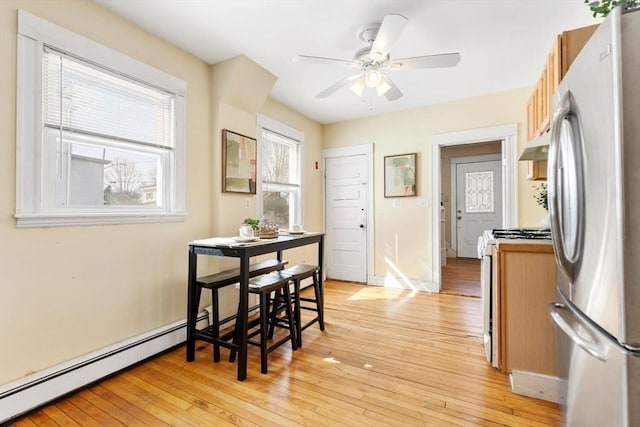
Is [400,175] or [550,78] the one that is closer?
[550,78]

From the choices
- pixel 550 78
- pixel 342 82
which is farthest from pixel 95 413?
pixel 550 78

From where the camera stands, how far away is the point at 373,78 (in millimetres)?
2342

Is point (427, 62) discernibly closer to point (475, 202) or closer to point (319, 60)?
point (319, 60)

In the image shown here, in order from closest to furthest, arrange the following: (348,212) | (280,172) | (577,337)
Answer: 1. (577,337)
2. (280,172)
3. (348,212)

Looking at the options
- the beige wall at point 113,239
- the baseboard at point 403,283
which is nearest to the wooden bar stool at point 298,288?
the beige wall at point 113,239

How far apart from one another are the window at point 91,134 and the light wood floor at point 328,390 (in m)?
1.11

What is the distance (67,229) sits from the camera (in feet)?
6.13

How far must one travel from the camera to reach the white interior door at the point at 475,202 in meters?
6.26

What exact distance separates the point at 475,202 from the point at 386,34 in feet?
18.2

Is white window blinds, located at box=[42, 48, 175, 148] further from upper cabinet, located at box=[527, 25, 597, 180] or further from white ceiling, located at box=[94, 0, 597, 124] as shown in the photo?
upper cabinet, located at box=[527, 25, 597, 180]

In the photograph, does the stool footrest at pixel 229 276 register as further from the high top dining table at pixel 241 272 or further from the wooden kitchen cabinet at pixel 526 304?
the wooden kitchen cabinet at pixel 526 304

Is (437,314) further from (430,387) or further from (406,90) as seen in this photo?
(406,90)

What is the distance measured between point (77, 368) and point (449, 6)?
11.0ft

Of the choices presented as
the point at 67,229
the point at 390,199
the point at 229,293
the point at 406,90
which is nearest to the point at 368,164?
the point at 390,199
